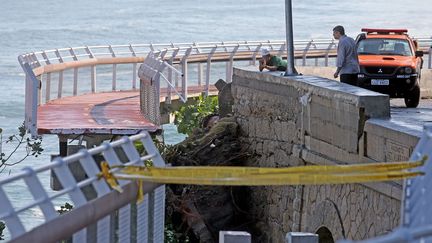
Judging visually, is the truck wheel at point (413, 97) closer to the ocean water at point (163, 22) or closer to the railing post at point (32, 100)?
the railing post at point (32, 100)

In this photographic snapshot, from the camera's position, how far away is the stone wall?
17.4 meters

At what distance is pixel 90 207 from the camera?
378 inches

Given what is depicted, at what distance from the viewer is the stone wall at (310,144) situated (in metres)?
17.4

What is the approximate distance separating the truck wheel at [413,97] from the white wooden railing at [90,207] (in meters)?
15.5

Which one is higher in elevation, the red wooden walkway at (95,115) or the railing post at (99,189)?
the railing post at (99,189)

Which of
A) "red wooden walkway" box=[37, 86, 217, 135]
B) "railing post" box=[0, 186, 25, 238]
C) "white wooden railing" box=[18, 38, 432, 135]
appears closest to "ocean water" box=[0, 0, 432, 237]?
"white wooden railing" box=[18, 38, 432, 135]

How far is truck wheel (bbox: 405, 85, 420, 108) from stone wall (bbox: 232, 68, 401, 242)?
3.48 m

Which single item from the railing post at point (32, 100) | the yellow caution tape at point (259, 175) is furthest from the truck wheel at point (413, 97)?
the yellow caution tape at point (259, 175)

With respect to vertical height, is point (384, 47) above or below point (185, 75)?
above

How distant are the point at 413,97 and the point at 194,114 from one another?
4.57m

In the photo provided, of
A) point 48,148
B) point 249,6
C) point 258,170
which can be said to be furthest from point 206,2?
point 258,170

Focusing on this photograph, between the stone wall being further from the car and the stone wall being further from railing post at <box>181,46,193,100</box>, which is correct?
railing post at <box>181,46,193,100</box>

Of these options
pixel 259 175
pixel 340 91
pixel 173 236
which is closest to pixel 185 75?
pixel 173 236

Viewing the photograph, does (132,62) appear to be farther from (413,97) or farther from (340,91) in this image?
(340,91)
